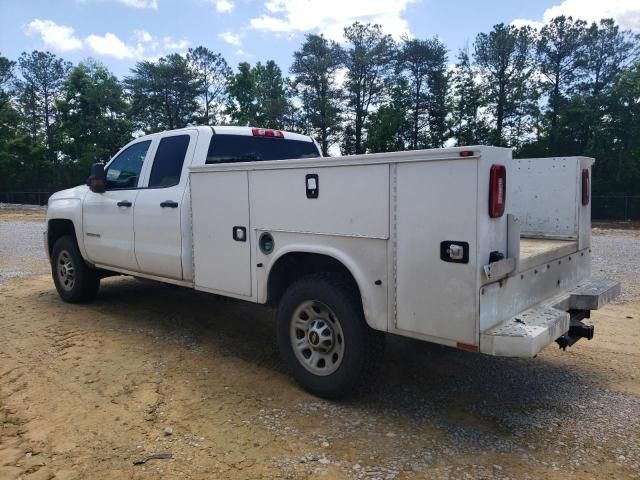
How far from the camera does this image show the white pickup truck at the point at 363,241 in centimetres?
330

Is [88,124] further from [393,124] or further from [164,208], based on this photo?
[164,208]

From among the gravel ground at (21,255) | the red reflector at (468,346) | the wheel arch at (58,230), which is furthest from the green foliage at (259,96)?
the red reflector at (468,346)

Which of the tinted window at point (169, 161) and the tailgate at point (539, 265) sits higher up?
the tinted window at point (169, 161)

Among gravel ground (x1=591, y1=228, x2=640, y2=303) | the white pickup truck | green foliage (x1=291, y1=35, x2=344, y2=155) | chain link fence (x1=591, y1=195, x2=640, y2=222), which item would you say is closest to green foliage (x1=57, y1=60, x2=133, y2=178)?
green foliage (x1=291, y1=35, x2=344, y2=155)

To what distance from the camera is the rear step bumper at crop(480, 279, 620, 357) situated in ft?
10.5

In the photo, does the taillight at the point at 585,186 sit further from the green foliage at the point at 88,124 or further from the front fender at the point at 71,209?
the green foliage at the point at 88,124

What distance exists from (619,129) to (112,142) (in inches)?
Result: 1651

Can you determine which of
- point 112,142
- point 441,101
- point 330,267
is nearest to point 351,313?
point 330,267

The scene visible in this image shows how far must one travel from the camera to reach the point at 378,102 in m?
44.7

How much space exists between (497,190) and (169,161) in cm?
364

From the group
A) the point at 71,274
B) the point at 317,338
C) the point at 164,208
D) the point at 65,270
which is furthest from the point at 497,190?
the point at 65,270

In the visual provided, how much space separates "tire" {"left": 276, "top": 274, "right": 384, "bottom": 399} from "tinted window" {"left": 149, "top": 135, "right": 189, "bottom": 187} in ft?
6.79

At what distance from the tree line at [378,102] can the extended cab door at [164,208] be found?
33364 millimetres

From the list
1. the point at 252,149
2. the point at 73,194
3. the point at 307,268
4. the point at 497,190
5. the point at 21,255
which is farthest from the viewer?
the point at 21,255
